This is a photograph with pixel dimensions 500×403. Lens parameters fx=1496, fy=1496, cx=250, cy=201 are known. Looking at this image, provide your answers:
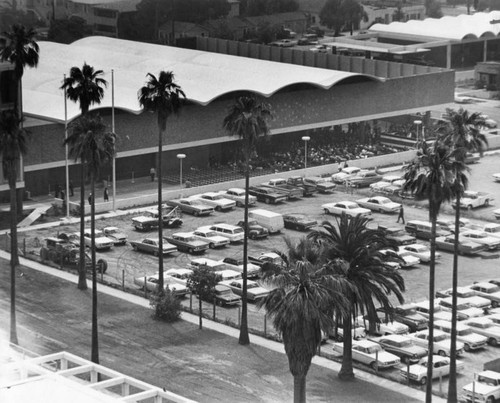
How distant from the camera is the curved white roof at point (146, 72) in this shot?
72.3 metres

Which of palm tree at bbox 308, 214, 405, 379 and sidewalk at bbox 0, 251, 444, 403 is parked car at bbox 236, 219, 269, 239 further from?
palm tree at bbox 308, 214, 405, 379

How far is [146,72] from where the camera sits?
82.2 m

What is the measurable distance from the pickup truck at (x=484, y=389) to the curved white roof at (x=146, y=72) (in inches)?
1181

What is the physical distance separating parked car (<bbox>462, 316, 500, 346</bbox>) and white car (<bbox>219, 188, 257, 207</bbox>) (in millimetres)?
20678

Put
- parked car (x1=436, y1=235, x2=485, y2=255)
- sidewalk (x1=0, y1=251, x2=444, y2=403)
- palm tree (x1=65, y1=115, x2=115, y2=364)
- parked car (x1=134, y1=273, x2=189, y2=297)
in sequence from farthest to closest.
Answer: parked car (x1=436, y1=235, x2=485, y2=255) → parked car (x1=134, y1=273, x2=189, y2=297) → palm tree (x1=65, y1=115, x2=115, y2=364) → sidewalk (x1=0, y1=251, x2=444, y2=403)

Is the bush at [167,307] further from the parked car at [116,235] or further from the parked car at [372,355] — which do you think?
the parked car at [116,235]

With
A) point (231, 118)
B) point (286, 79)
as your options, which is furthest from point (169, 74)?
point (286, 79)

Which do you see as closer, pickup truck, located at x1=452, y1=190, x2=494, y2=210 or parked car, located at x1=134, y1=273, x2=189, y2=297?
parked car, located at x1=134, y1=273, x2=189, y2=297

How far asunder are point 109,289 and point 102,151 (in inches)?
260

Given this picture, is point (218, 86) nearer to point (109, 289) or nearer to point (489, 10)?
point (109, 289)

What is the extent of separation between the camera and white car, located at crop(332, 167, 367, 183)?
73.3 metres

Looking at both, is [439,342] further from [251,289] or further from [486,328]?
[251,289]

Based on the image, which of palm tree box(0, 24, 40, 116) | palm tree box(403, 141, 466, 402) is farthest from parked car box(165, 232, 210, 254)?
palm tree box(403, 141, 466, 402)

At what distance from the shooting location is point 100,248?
59875mm
